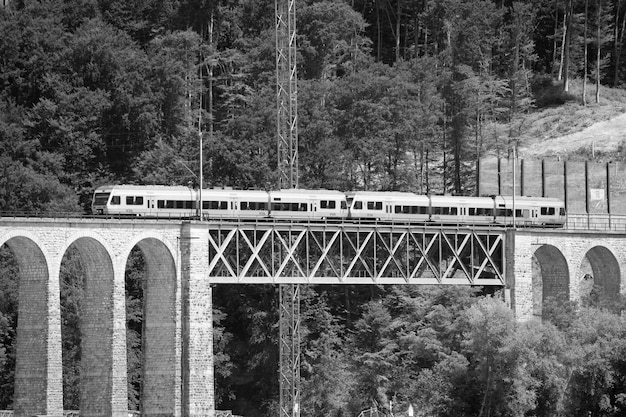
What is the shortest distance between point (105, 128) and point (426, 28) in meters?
37.0

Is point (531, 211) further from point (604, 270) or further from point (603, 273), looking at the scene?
point (603, 273)

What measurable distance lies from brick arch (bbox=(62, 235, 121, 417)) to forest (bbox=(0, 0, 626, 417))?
4.13 metres

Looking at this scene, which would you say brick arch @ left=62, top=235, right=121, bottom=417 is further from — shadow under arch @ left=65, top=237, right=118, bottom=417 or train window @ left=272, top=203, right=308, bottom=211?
train window @ left=272, top=203, right=308, bottom=211

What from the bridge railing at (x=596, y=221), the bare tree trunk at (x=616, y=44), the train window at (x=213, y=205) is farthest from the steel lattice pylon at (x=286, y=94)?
the bare tree trunk at (x=616, y=44)

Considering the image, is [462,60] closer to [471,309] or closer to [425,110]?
[425,110]

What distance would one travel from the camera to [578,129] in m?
140

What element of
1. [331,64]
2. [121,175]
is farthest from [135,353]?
[331,64]

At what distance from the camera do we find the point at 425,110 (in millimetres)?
130750

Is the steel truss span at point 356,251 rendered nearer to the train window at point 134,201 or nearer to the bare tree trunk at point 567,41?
the train window at point 134,201

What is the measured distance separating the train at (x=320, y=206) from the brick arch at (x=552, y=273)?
2.35 meters

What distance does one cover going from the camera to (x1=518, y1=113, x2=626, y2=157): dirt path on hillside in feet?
443

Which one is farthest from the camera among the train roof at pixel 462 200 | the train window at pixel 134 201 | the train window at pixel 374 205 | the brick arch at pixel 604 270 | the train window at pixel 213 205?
the brick arch at pixel 604 270

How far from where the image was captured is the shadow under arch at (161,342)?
93438 mm

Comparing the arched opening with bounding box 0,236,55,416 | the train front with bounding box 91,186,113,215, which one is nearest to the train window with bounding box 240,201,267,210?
the train front with bounding box 91,186,113,215
